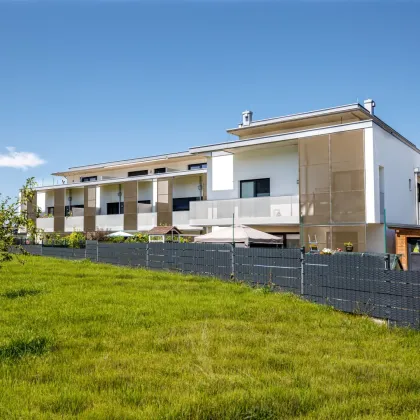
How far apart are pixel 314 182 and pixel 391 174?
4256 millimetres

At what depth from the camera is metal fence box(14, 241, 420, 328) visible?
927 centimetres

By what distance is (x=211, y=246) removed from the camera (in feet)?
56.6

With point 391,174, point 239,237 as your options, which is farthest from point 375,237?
point 239,237

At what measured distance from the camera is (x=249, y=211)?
2434 cm

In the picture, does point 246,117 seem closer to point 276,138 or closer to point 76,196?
point 276,138

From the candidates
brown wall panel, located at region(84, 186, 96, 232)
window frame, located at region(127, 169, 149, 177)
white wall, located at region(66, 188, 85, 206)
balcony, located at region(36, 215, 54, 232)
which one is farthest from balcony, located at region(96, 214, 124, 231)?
balcony, located at region(36, 215, 54, 232)

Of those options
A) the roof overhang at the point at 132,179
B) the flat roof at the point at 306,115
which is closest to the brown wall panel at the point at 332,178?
the flat roof at the point at 306,115

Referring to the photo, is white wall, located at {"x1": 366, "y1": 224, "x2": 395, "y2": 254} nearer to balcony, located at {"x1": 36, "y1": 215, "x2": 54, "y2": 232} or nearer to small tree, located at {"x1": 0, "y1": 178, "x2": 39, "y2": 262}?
small tree, located at {"x1": 0, "y1": 178, "x2": 39, "y2": 262}

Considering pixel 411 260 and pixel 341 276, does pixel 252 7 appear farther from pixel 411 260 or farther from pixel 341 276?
pixel 411 260

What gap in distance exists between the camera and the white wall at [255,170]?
24.8m

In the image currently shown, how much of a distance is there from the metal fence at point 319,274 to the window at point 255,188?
24.5ft

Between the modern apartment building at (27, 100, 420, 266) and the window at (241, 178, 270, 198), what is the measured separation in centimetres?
5

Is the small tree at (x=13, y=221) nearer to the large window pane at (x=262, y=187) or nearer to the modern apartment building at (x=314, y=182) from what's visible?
the modern apartment building at (x=314, y=182)

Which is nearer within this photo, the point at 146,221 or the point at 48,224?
the point at 146,221
